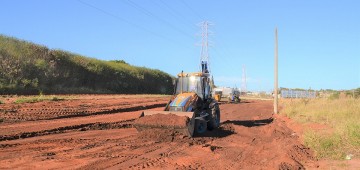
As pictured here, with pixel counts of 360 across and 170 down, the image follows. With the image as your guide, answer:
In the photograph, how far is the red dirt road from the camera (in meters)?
8.54

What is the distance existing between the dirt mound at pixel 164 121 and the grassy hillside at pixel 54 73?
15188mm

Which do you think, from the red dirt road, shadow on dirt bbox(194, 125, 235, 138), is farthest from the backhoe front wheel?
the red dirt road

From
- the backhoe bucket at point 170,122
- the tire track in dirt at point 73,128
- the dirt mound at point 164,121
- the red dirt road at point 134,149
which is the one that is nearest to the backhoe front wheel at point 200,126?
the red dirt road at point 134,149

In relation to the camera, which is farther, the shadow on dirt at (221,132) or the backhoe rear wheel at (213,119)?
the backhoe rear wheel at (213,119)

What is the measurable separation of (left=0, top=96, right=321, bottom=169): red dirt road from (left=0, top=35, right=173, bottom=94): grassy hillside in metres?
13.3

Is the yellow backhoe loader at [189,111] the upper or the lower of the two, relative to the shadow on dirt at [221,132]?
upper

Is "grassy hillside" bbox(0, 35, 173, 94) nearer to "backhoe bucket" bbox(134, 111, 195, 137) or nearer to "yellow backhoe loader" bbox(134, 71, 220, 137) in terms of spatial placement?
"yellow backhoe loader" bbox(134, 71, 220, 137)

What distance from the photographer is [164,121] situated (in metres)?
12.9

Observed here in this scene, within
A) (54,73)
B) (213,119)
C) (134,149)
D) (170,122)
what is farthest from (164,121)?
(54,73)

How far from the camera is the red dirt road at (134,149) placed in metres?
8.54

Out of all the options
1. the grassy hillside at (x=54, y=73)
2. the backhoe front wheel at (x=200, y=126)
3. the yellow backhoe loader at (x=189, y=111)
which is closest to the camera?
the yellow backhoe loader at (x=189, y=111)

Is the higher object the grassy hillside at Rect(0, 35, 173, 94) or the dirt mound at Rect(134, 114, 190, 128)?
the grassy hillside at Rect(0, 35, 173, 94)

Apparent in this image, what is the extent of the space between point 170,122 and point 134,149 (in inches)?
96.4

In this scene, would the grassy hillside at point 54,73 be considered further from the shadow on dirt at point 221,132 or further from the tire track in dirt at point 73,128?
the shadow on dirt at point 221,132
